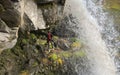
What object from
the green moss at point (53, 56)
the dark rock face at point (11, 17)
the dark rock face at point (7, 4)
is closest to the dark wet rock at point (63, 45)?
the green moss at point (53, 56)

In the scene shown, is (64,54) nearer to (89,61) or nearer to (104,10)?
(89,61)

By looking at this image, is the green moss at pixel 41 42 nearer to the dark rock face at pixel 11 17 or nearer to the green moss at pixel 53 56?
the green moss at pixel 53 56

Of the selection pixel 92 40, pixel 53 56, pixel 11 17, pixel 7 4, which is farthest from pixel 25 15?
pixel 92 40

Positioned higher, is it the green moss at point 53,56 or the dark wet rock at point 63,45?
the dark wet rock at point 63,45

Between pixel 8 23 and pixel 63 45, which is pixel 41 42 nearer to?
pixel 63 45

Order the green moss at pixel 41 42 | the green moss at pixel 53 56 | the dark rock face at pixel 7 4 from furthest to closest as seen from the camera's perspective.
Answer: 1. the green moss at pixel 41 42
2. the green moss at pixel 53 56
3. the dark rock face at pixel 7 4

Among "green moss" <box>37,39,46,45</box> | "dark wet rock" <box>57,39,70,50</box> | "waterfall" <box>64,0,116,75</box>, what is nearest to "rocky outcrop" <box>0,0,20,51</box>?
"green moss" <box>37,39,46,45</box>

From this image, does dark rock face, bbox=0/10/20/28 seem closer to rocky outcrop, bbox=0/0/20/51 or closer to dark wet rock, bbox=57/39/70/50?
rocky outcrop, bbox=0/0/20/51

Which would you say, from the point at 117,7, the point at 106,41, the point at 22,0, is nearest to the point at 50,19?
the point at 22,0
